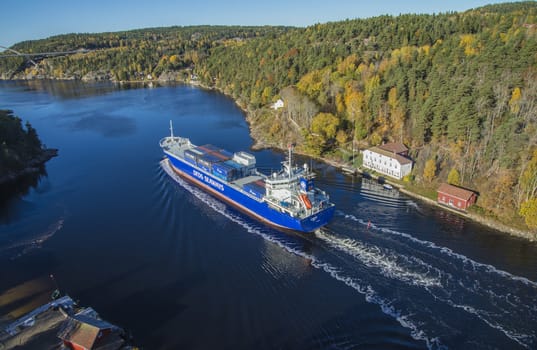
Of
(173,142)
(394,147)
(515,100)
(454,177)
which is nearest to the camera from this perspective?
(454,177)

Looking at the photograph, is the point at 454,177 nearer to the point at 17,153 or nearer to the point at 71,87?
the point at 17,153

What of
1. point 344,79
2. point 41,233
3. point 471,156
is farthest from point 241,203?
point 344,79

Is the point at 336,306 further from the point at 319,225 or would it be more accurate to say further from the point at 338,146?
the point at 338,146

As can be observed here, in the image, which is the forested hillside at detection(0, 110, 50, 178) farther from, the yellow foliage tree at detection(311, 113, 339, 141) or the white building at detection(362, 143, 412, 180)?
the white building at detection(362, 143, 412, 180)

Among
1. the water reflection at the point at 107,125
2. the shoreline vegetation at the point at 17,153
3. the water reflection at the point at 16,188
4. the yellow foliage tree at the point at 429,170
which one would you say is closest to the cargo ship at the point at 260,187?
the yellow foliage tree at the point at 429,170

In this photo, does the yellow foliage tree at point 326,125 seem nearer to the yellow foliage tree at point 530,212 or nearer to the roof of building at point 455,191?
the roof of building at point 455,191

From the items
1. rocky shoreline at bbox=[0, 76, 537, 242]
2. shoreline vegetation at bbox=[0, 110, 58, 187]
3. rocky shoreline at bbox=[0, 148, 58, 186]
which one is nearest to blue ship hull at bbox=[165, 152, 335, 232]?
rocky shoreline at bbox=[0, 76, 537, 242]

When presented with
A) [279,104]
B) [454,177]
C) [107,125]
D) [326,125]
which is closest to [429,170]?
[454,177]
